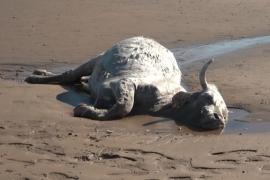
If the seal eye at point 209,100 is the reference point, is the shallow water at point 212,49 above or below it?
below

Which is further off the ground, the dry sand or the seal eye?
the seal eye

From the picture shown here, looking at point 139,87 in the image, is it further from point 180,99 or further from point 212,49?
point 212,49

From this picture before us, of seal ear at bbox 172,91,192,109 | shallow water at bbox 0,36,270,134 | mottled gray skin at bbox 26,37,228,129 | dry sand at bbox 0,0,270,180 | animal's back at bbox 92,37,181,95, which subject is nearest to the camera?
dry sand at bbox 0,0,270,180

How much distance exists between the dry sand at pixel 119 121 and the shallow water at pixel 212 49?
0.28 meters

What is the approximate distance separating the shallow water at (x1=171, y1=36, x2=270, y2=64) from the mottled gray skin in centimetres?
187

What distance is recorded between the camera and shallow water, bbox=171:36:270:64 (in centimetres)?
1133

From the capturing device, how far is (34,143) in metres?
6.59

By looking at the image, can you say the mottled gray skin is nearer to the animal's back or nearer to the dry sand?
the animal's back

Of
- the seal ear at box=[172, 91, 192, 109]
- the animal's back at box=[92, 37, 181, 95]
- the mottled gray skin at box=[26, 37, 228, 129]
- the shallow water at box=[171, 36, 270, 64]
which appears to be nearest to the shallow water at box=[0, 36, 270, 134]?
the shallow water at box=[171, 36, 270, 64]

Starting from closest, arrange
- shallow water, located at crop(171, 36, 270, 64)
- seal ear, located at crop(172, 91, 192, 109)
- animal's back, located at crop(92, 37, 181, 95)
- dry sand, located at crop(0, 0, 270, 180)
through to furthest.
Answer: dry sand, located at crop(0, 0, 270, 180)
seal ear, located at crop(172, 91, 192, 109)
animal's back, located at crop(92, 37, 181, 95)
shallow water, located at crop(171, 36, 270, 64)

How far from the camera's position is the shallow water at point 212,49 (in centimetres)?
1133

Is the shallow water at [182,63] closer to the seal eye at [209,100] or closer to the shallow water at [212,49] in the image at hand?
the shallow water at [212,49]

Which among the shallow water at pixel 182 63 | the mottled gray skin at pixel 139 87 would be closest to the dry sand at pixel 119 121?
the shallow water at pixel 182 63

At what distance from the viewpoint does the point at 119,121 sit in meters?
7.77
